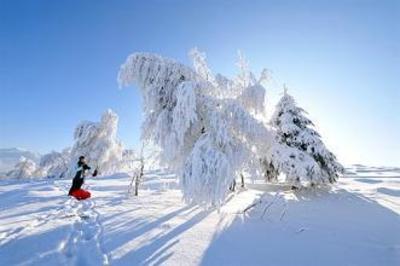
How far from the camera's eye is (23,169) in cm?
3866

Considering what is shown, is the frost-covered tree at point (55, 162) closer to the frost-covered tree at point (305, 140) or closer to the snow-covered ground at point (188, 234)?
the snow-covered ground at point (188, 234)

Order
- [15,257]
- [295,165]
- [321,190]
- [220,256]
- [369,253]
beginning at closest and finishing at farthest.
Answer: [15,257] → [220,256] → [369,253] → [295,165] → [321,190]

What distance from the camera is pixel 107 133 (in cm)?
2852

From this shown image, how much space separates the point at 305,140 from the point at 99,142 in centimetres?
2000

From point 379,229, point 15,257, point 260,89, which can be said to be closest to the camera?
point 15,257

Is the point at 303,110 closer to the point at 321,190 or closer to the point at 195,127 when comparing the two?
the point at 321,190

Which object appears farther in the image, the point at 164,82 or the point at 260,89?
the point at 260,89

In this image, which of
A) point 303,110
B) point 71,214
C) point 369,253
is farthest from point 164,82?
point 303,110

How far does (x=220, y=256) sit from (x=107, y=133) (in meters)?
25.1

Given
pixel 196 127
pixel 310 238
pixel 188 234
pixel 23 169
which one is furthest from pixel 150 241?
pixel 23 169

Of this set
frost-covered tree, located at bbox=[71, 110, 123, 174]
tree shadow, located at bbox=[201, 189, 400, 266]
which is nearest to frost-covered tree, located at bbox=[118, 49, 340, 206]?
tree shadow, located at bbox=[201, 189, 400, 266]

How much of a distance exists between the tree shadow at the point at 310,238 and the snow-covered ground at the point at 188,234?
20mm

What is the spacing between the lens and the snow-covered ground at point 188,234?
510 centimetres

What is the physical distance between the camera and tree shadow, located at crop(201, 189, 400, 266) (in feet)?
17.9
